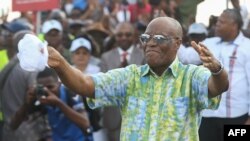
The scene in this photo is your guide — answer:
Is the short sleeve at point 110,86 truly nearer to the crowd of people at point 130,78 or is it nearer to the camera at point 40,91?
the crowd of people at point 130,78

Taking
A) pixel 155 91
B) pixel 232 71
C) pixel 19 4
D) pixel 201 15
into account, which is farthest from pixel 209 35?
pixel 155 91

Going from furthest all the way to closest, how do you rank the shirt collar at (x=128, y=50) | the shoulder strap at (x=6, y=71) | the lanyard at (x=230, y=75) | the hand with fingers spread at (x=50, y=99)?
the shirt collar at (x=128, y=50) < the shoulder strap at (x=6, y=71) < the lanyard at (x=230, y=75) < the hand with fingers spread at (x=50, y=99)

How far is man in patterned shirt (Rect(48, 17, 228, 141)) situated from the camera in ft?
17.8

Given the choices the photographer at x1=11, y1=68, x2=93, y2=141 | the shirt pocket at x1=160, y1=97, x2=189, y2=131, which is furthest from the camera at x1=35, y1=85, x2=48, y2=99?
the shirt pocket at x1=160, y1=97, x2=189, y2=131

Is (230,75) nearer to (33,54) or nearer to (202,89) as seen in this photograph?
(202,89)

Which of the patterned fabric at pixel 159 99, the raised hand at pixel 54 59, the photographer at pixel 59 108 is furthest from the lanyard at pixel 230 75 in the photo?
the raised hand at pixel 54 59

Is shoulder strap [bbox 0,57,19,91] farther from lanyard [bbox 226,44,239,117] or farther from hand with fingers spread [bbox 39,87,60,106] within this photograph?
lanyard [bbox 226,44,239,117]

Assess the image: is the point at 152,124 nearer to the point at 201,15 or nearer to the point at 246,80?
the point at 246,80

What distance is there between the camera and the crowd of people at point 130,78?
17.9ft

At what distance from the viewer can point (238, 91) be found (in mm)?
8781

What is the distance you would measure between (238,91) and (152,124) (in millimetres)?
3492

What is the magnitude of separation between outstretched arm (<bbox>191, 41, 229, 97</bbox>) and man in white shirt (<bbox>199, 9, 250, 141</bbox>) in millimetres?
3478

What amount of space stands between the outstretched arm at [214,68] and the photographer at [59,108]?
9.97ft

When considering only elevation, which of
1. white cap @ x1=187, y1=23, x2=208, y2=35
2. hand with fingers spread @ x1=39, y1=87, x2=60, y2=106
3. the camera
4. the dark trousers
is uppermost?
white cap @ x1=187, y1=23, x2=208, y2=35
